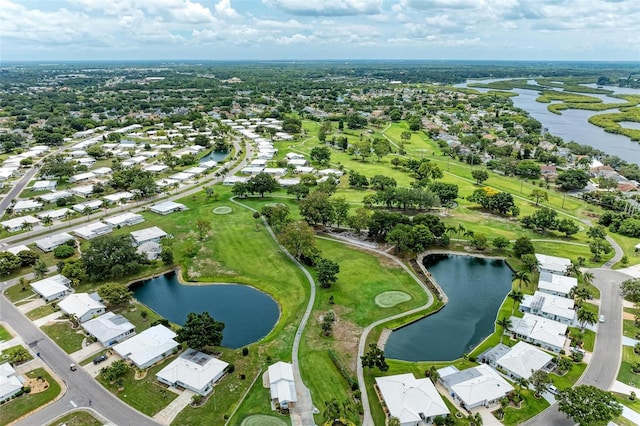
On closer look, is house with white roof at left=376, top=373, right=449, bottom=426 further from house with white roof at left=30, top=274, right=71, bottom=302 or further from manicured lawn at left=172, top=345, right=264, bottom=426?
house with white roof at left=30, top=274, right=71, bottom=302

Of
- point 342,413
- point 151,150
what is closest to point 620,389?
point 342,413

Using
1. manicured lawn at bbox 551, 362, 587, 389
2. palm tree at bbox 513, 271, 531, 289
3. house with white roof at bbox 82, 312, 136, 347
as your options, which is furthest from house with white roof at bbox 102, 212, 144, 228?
manicured lawn at bbox 551, 362, 587, 389

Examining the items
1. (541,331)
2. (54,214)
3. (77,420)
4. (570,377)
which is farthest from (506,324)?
(54,214)

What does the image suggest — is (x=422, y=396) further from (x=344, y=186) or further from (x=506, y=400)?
(x=344, y=186)

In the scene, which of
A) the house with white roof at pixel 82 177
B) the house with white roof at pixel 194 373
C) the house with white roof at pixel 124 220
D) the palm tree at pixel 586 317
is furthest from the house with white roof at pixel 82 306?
the house with white roof at pixel 82 177

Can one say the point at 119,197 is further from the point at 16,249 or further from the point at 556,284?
the point at 556,284

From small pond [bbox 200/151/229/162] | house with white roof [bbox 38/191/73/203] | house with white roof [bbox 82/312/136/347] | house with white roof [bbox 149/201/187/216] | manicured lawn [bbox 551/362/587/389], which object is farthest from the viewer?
small pond [bbox 200/151/229/162]
